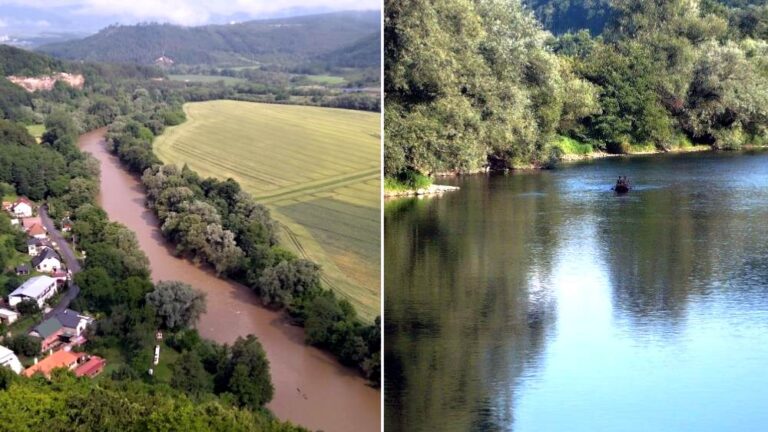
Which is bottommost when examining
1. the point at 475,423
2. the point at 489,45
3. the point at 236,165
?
the point at 475,423

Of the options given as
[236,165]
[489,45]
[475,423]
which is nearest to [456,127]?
[489,45]

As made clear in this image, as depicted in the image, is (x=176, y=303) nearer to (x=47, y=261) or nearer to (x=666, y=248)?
(x=47, y=261)

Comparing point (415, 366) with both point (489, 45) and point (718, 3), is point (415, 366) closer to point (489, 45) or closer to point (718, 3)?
point (489, 45)

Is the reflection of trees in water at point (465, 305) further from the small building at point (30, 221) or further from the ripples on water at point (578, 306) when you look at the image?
the small building at point (30, 221)

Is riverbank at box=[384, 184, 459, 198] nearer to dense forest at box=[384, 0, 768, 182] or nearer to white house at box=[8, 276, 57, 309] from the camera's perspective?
dense forest at box=[384, 0, 768, 182]

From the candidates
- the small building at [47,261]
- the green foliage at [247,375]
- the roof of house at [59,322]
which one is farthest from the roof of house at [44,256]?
the green foliage at [247,375]
